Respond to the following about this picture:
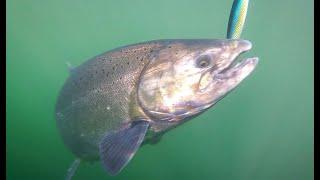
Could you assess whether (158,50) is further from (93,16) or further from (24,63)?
(24,63)

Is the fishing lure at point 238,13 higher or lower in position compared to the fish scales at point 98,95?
higher

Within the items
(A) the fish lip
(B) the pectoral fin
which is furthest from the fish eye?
(B) the pectoral fin

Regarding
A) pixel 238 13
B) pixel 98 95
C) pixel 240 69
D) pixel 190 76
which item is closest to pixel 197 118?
pixel 98 95

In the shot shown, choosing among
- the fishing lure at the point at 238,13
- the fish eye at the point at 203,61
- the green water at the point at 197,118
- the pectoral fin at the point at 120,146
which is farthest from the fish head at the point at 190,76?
the green water at the point at 197,118

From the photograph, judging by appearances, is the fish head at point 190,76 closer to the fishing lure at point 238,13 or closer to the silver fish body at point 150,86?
the silver fish body at point 150,86

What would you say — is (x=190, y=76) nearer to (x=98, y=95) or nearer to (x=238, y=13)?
(x=238, y=13)

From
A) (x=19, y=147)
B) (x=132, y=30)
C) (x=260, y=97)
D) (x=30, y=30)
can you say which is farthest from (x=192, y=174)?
(x=132, y=30)
